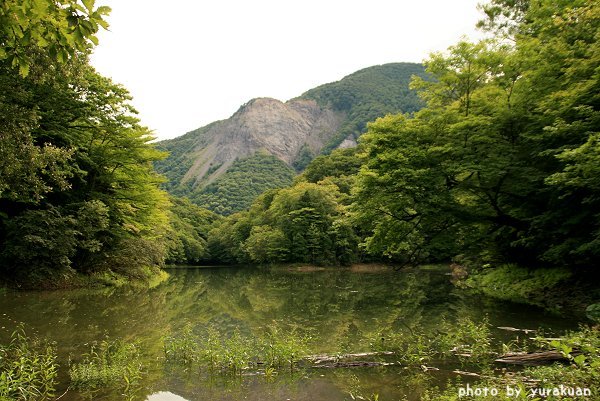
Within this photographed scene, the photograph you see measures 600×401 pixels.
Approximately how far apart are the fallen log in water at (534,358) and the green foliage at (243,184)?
380 ft

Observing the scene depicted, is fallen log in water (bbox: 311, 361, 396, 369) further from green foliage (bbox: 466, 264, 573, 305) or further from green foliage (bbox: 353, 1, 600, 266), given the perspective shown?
green foliage (bbox: 466, 264, 573, 305)

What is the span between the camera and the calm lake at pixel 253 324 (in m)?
6.62

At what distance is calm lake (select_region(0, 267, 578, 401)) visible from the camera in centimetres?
662

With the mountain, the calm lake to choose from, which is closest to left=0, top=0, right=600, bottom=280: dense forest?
the calm lake

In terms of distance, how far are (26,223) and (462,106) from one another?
67.5 ft

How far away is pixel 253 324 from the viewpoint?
1346cm

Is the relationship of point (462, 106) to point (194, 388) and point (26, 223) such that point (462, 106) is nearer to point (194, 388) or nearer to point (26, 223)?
point (194, 388)

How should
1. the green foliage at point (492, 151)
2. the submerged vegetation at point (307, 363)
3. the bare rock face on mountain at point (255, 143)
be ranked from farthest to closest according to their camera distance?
the bare rock face on mountain at point (255, 143) < the green foliage at point (492, 151) < the submerged vegetation at point (307, 363)

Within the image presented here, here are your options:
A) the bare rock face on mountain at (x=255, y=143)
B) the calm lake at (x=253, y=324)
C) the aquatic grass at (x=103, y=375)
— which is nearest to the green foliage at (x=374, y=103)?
the bare rock face on mountain at (x=255, y=143)

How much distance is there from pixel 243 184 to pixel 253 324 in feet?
413

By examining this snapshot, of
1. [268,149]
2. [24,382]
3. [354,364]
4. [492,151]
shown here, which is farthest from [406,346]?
[268,149]

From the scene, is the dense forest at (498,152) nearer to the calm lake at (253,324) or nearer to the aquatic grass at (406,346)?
the calm lake at (253,324)

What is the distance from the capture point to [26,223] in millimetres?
18719

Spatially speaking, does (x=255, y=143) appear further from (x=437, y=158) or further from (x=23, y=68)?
(x=23, y=68)
